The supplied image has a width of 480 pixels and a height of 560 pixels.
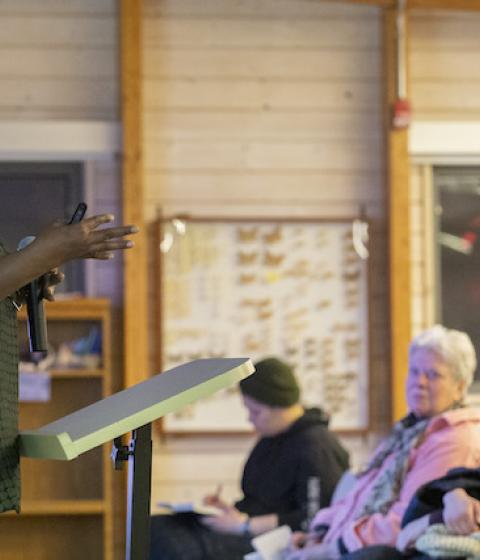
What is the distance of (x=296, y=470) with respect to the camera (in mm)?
4754

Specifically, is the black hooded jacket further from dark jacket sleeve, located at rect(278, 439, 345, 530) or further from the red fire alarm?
the red fire alarm

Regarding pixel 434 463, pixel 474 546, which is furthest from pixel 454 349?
pixel 474 546

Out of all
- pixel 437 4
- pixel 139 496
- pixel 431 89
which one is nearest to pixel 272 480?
pixel 431 89

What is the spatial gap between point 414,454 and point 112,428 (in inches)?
89.2

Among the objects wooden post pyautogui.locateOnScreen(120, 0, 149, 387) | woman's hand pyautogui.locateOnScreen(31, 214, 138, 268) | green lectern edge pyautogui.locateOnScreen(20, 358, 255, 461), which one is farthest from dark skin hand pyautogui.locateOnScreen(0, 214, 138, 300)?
wooden post pyautogui.locateOnScreen(120, 0, 149, 387)

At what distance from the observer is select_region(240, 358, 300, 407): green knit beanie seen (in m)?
4.87

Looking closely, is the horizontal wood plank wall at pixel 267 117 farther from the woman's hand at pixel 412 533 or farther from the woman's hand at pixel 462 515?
the woman's hand at pixel 462 515

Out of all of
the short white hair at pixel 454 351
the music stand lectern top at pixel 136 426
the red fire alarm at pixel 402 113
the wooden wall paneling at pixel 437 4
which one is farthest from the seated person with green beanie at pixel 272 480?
the music stand lectern top at pixel 136 426

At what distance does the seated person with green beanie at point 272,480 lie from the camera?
15.4 feet

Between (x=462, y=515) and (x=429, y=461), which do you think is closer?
(x=462, y=515)

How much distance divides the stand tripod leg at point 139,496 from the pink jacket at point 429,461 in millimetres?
1890

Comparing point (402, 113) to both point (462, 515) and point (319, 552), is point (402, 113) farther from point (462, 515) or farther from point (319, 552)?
point (462, 515)

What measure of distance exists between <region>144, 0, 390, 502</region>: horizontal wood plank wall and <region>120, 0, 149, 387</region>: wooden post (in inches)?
5.2

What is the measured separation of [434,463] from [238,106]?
8.92 ft
